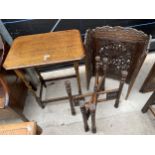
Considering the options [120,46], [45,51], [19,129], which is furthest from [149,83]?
[19,129]

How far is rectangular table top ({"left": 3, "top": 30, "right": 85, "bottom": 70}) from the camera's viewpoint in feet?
3.74

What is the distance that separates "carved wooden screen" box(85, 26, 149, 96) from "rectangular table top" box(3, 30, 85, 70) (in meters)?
0.21

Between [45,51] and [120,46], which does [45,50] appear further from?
[120,46]

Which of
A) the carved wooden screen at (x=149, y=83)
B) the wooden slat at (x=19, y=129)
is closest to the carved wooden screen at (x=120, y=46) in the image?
the carved wooden screen at (x=149, y=83)

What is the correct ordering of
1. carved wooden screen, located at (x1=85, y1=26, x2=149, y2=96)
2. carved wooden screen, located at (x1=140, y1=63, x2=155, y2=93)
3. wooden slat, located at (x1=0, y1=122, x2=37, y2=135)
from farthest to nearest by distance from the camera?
1. carved wooden screen, located at (x1=140, y1=63, x2=155, y2=93)
2. carved wooden screen, located at (x1=85, y1=26, x2=149, y2=96)
3. wooden slat, located at (x1=0, y1=122, x2=37, y2=135)

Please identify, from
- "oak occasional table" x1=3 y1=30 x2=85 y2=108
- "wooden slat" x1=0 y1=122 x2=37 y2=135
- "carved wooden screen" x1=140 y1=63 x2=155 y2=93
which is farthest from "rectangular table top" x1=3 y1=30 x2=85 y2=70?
"carved wooden screen" x1=140 y1=63 x2=155 y2=93

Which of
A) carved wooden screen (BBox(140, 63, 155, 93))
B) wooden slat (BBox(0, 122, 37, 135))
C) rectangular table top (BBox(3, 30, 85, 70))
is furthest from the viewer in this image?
carved wooden screen (BBox(140, 63, 155, 93))

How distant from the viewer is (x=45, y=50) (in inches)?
47.9

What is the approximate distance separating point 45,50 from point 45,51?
1cm

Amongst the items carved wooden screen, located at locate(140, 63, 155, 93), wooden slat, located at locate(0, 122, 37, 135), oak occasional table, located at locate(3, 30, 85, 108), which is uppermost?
oak occasional table, located at locate(3, 30, 85, 108)

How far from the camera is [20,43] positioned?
1307 millimetres

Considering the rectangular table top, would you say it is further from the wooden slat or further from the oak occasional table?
the wooden slat
